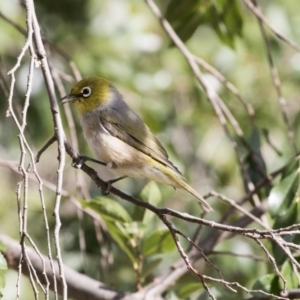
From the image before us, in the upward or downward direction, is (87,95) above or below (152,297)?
above

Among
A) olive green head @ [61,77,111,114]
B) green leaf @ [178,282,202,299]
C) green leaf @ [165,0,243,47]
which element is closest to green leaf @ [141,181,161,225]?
green leaf @ [178,282,202,299]

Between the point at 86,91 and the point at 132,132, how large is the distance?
0.38 metres

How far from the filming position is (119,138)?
358 cm

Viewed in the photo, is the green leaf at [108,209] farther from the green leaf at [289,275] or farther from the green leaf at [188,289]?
the green leaf at [289,275]

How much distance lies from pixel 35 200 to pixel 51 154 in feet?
3.51

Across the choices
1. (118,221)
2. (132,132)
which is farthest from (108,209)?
(132,132)

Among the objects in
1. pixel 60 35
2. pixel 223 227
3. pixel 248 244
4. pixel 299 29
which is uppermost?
pixel 60 35

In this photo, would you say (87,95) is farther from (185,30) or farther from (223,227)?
(223,227)

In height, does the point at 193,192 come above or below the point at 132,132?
below

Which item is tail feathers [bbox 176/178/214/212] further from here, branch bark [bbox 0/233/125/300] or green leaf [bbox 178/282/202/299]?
branch bark [bbox 0/233/125/300]

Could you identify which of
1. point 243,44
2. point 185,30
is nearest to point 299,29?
point 243,44

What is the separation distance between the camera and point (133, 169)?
3.47 metres

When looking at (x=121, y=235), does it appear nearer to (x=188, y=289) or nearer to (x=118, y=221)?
(x=118, y=221)

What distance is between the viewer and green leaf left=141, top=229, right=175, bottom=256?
10.8 ft
